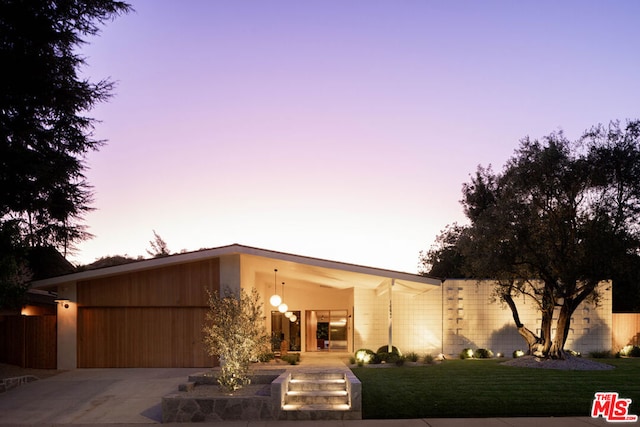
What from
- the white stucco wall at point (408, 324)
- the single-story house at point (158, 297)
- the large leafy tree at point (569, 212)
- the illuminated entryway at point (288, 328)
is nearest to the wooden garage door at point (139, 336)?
the single-story house at point (158, 297)

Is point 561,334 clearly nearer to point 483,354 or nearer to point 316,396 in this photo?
point 483,354

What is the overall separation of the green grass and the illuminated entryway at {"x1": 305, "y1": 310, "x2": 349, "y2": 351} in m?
11.8

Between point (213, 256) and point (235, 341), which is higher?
point (213, 256)

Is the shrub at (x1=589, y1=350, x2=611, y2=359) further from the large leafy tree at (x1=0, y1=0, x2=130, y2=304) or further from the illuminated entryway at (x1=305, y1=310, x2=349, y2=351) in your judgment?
the large leafy tree at (x1=0, y1=0, x2=130, y2=304)

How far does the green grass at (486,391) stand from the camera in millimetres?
10281

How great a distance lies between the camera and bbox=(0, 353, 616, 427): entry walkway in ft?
31.7

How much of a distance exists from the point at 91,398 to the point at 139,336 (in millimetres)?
5325

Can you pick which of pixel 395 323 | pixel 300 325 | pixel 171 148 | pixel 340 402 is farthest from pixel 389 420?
pixel 300 325

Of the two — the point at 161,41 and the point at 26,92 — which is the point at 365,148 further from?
the point at 26,92

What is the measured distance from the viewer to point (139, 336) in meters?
17.4

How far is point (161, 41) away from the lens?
15781mm

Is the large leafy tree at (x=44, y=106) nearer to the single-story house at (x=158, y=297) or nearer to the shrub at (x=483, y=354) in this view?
the single-story house at (x=158, y=297)

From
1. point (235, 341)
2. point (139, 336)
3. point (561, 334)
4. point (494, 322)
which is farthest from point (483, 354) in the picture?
point (235, 341)

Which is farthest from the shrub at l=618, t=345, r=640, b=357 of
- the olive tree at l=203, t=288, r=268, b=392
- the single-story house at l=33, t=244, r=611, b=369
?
the olive tree at l=203, t=288, r=268, b=392
